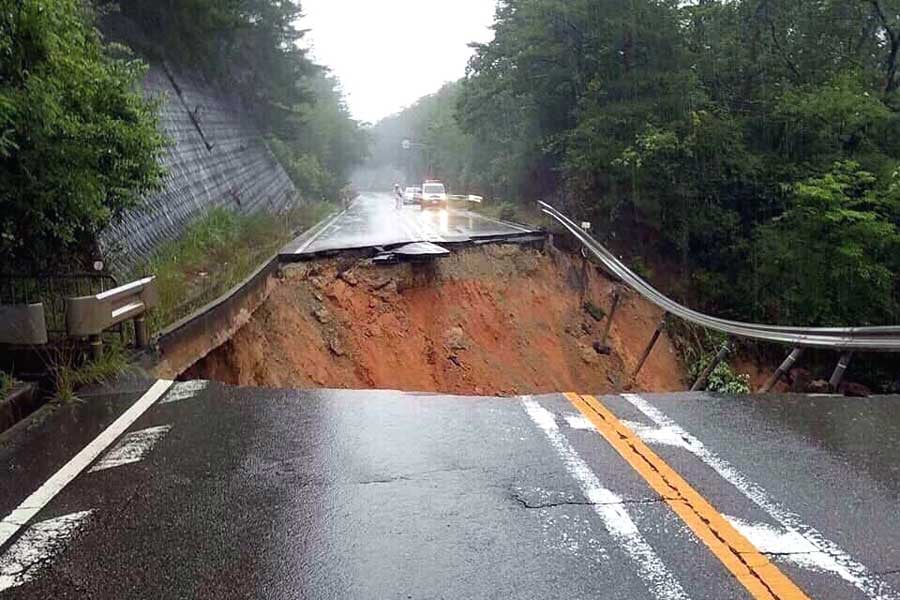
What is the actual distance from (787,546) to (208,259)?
1205 centimetres

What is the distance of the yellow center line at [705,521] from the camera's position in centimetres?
318

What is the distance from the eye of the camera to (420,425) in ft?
18.3

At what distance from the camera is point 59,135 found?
6.59 m

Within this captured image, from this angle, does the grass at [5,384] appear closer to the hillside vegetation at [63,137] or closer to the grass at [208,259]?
the hillside vegetation at [63,137]

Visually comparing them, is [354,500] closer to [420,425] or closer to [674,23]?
[420,425]

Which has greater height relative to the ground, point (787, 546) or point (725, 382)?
point (787, 546)

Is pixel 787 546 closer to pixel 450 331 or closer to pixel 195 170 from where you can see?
pixel 450 331

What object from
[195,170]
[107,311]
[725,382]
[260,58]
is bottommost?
[725,382]

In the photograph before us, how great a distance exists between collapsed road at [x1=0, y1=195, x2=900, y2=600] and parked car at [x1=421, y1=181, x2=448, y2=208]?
3453cm

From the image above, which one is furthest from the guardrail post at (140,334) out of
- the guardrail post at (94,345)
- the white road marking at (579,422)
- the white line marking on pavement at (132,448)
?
the white road marking at (579,422)

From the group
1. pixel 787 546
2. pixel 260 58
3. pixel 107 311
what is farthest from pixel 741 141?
pixel 260 58

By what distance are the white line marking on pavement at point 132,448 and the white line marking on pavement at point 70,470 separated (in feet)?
0.26

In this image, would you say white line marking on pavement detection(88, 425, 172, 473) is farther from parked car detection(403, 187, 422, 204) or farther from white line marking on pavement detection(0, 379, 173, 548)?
parked car detection(403, 187, 422, 204)

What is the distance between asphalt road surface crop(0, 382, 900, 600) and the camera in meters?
3.27
